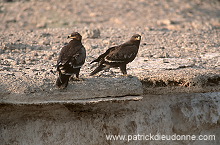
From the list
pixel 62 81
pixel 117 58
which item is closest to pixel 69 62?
pixel 62 81

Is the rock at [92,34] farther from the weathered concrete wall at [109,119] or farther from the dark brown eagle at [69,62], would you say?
the weathered concrete wall at [109,119]

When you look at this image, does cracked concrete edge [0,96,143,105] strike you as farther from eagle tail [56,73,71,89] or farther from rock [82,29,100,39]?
rock [82,29,100,39]

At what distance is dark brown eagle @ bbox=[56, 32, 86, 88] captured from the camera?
20.5ft

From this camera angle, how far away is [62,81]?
623 cm

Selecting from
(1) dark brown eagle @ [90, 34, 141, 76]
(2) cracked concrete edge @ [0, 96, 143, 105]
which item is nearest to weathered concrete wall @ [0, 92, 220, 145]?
(2) cracked concrete edge @ [0, 96, 143, 105]

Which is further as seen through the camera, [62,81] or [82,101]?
[82,101]

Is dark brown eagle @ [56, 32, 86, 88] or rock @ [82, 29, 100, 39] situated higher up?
dark brown eagle @ [56, 32, 86, 88]

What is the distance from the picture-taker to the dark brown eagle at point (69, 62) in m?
6.25

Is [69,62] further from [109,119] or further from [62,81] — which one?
[109,119]

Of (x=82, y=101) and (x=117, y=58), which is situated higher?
(x=117, y=58)


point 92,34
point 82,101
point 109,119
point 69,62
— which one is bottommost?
point 109,119

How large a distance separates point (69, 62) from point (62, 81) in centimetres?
33

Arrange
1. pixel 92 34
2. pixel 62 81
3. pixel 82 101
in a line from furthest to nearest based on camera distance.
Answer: pixel 92 34, pixel 82 101, pixel 62 81

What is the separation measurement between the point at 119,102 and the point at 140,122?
0.50m
